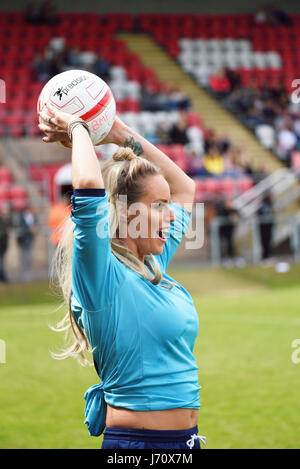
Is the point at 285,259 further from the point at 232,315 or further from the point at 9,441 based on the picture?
the point at 9,441

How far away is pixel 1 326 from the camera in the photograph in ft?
37.6

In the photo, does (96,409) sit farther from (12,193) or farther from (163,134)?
(163,134)

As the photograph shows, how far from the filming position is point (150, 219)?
2.79m

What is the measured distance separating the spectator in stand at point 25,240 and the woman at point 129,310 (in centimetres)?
1331

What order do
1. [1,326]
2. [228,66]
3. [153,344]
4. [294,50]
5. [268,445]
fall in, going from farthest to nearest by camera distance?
[294,50] < [228,66] < [1,326] < [268,445] < [153,344]

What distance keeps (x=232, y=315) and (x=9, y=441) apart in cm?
663

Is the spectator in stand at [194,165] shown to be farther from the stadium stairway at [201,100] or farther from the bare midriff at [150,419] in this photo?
the bare midriff at [150,419]

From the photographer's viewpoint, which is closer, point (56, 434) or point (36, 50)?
point (56, 434)

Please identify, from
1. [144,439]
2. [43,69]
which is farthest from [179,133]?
[144,439]

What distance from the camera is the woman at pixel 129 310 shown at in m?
2.56

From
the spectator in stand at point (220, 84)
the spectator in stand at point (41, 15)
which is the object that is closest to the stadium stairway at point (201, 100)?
the spectator in stand at point (220, 84)

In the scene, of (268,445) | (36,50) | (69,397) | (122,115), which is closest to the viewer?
(268,445)

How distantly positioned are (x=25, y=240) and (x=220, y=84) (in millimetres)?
11827

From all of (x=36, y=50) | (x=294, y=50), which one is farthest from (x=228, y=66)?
(x=36, y=50)
